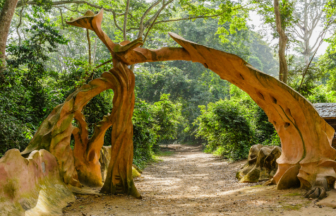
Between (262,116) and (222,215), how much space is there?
857cm

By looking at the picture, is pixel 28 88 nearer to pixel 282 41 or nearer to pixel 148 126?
pixel 148 126

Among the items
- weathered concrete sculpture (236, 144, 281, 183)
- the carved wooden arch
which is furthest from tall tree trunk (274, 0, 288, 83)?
the carved wooden arch

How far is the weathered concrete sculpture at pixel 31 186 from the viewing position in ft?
9.19

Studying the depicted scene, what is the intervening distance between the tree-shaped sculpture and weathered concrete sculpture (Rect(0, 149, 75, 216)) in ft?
1.50

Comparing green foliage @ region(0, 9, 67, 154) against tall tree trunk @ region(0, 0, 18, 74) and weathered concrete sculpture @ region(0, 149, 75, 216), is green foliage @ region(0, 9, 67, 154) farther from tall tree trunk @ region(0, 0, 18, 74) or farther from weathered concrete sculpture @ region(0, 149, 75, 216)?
weathered concrete sculpture @ region(0, 149, 75, 216)

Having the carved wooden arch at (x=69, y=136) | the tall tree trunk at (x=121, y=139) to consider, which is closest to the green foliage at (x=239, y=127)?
the tall tree trunk at (x=121, y=139)

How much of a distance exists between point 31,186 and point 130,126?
222 centimetres

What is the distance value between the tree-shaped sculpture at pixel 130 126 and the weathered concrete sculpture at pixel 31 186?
458mm

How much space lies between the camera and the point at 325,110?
18.0 feet

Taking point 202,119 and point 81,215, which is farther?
point 202,119

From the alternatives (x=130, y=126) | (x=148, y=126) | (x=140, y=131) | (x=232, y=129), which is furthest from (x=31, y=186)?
(x=148, y=126)

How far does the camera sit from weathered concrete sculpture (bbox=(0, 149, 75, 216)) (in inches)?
110

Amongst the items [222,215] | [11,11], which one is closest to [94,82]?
[222,215]

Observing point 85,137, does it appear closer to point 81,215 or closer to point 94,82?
point 94,82
